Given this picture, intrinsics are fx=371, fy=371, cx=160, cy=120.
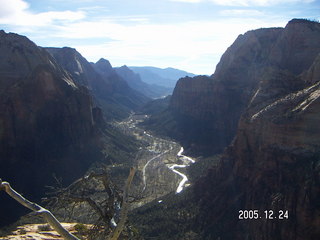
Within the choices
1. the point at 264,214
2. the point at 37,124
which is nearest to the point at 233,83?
the point at 37,124

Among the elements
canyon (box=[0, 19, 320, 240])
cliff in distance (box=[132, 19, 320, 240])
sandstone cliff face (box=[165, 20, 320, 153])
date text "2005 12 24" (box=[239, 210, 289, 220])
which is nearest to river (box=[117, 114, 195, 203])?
canyon (box=[0, 19, 320, 240])

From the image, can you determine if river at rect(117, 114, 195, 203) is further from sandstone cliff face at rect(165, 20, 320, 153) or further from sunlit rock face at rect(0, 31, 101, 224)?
sunlit rock face at rect(0, 31, 101, 224)

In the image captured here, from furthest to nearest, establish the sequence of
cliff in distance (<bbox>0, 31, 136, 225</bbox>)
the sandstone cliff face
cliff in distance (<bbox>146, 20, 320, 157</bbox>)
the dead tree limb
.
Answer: cliff in distance (<bbox>146, 20, 320, 157</bbox>)
the sandstone cliff face
cliff in distance (<bbox>0, 31, 136, 225</bbox>)
the dead tree limb

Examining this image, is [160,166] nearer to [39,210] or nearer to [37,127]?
[37,127]

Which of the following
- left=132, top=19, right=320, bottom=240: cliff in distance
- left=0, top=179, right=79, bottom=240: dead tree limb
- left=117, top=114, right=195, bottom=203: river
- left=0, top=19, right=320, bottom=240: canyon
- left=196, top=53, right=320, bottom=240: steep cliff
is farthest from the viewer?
left=117, top=114, right=195, bottom=203: river

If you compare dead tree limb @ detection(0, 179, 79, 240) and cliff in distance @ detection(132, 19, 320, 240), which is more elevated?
dead tree limb @ detection(0, 179, 79, 240)

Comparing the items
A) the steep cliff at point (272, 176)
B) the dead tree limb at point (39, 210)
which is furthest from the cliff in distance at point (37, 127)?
the dead tree limb at point (39, 210)

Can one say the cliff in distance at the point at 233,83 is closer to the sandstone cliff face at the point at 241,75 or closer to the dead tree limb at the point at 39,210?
the sandstone cliff face at the point at 241,75
